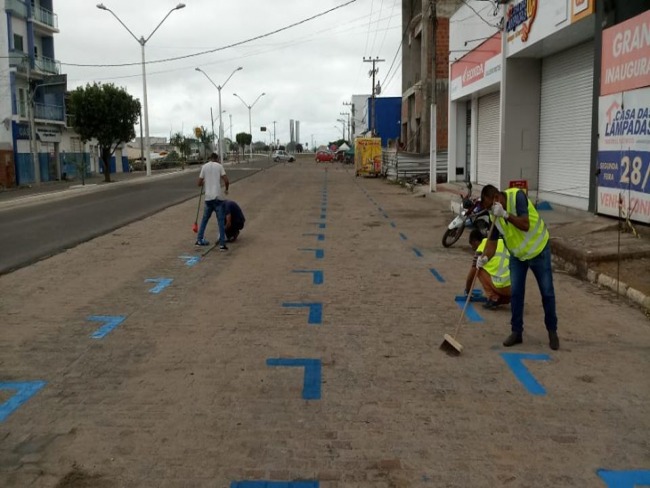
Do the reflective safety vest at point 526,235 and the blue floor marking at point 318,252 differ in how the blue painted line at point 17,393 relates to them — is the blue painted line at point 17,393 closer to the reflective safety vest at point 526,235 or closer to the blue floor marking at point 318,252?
the reflective safety vest at point 526,235

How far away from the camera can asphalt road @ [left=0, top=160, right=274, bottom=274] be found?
13117 mm

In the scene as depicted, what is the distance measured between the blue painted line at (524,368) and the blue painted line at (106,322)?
13.2ft

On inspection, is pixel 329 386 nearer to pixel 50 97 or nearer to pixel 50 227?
pixel 50 227

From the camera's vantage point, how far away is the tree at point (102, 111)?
42062 millimetres

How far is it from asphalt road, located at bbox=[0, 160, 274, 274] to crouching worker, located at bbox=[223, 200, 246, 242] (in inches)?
128

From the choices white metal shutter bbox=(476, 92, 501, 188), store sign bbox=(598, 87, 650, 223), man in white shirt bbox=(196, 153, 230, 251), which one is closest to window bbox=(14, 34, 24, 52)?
white metal shutter bbox=(476, 92, 501, 188)

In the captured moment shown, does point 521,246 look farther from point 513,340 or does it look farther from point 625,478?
point 625,478

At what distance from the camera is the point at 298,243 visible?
44.9 feet

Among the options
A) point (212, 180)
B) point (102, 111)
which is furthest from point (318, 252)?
point (102, 111)

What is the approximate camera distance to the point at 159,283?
9539mm

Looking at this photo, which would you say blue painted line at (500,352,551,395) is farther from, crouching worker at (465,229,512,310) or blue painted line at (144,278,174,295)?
blue painted line at (144,278,174,295)

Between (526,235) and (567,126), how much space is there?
12341 mm

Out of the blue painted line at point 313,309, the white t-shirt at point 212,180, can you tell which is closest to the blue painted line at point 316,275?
the blue painted line at point 313,309

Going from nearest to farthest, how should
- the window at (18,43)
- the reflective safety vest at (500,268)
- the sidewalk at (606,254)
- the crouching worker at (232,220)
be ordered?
the reflective safety vest at (500,268)
the sidewalk at (606,254)
the crouching worker at (232,220)
the window at (18,43)
